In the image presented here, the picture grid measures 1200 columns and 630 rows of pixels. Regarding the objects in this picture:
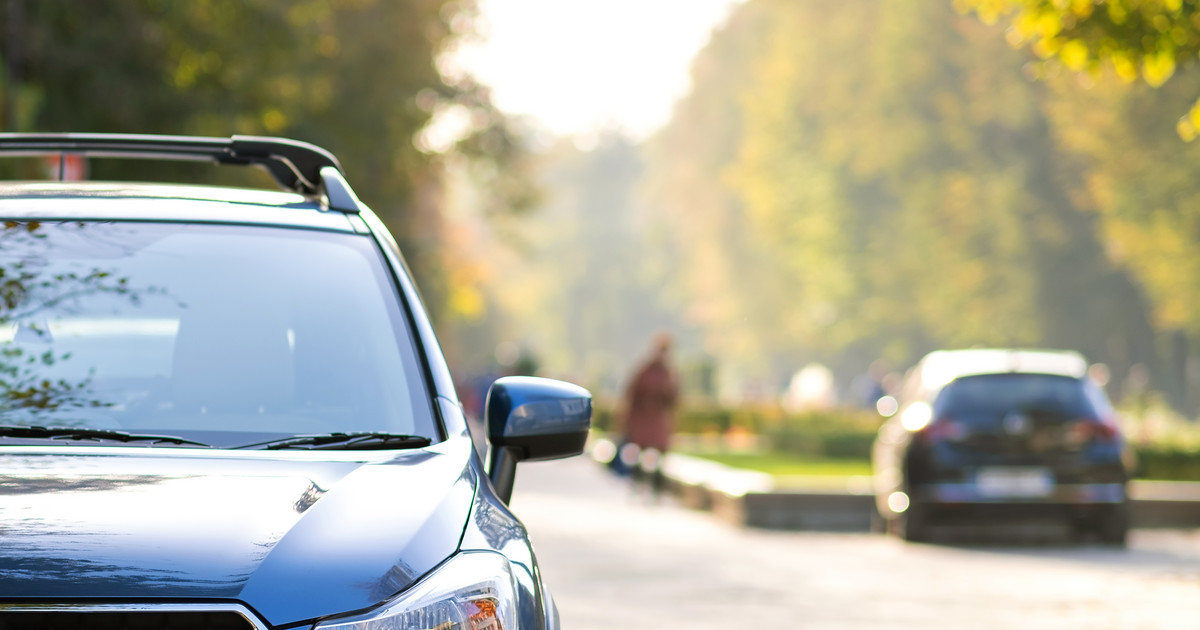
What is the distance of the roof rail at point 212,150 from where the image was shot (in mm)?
4941

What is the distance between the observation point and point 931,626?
10.6m

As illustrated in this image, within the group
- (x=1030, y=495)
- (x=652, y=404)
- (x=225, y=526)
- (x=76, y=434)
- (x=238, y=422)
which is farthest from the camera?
(x=652, y=404)

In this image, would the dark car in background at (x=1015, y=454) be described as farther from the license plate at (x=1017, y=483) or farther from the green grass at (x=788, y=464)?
the green grass at (x=788, y=464)

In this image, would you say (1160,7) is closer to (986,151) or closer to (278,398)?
(278,398)

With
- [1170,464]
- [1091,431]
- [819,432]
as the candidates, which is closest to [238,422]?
[1091,431]

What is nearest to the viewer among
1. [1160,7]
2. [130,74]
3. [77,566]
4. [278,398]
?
[77,566]

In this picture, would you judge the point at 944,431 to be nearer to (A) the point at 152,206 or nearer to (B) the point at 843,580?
(B) the point at 843,580

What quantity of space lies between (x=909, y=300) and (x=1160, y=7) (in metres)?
57.3

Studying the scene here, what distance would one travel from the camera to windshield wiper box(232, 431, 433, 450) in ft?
13.2

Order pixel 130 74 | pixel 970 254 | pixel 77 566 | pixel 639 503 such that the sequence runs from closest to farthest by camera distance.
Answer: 1. pixel 77 566
2. pixel 130 74
3. pixel 639 503
4. pixel 970 254

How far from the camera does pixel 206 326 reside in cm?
455

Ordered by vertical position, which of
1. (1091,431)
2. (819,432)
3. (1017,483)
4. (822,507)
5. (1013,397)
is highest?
(819,432)

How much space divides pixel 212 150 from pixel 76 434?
1.33 m

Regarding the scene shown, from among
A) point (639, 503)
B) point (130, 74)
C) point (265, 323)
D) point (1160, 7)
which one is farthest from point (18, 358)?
point (639, 503)
